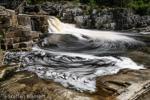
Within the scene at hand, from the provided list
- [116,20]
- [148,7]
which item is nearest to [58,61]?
[116,20]

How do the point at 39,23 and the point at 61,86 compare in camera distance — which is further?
the point at 39,23

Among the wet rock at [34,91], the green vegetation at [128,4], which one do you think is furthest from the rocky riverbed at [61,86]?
the green vegetation at [128,4]

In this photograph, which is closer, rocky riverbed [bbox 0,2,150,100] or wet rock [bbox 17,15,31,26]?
rocky riverbed [bbox 0,2,150,100]

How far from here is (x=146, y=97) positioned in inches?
129

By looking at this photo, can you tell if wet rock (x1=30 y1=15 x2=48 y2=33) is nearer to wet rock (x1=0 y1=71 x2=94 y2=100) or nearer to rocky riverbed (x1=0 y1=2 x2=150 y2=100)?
rocky riverbed (x1=0 y1=2 x2=150 y2=100)

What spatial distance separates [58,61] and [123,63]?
3.99 metres

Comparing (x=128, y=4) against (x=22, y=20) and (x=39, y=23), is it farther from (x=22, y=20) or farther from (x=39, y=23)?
(x=22, y=20)

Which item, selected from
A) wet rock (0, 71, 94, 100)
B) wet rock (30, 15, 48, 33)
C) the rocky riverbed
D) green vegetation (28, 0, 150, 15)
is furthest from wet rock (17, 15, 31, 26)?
green vegetation (28, 0, 150, 15)

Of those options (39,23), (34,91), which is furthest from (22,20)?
(34,91)

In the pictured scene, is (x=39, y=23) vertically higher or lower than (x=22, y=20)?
lower

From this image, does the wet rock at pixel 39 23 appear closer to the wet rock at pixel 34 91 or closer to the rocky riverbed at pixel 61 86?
the rocky riverbed at pixel 61 86

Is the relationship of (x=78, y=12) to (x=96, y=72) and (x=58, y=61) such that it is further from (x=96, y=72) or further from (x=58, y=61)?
(x=96, y=72)

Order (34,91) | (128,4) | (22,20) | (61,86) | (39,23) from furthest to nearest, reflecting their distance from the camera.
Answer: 1. (128,4)
2. (39,23)
3. (22,20)
4. (61,86)
5. (34,91)

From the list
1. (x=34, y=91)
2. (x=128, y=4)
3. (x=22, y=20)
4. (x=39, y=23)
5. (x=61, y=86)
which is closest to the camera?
(x=34, y=91)
